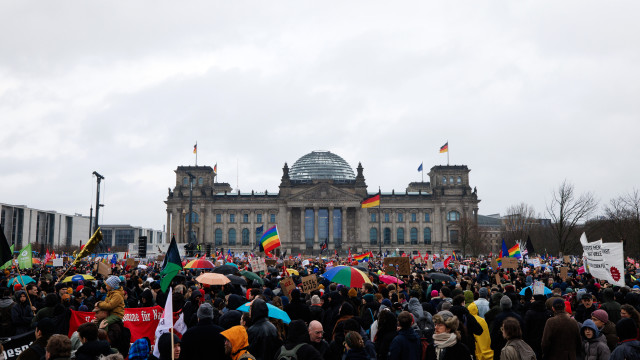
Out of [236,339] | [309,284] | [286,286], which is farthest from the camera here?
[309,284]

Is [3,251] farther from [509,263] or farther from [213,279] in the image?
[509,263]

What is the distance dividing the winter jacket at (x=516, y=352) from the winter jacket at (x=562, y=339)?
1.35 meters

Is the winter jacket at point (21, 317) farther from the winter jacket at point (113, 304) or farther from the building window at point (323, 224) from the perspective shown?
the building window at point (323, 224)

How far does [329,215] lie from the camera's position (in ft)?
340

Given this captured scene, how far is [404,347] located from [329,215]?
95651 mm

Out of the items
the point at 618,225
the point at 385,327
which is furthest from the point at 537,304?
the point at 618,225

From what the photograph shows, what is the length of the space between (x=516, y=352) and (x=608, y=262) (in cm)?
988

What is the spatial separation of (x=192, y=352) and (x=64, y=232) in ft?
529

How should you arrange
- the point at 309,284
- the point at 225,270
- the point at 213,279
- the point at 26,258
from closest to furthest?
the point at 309,284 → the point at 213,279 → the point at 225,270 → the point at 26,258

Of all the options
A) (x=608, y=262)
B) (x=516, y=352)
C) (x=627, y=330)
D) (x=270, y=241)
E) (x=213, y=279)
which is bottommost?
(x=516, y=352)

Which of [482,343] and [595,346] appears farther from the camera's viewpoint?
[482,343]

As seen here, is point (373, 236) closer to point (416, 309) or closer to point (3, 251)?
point (3, 251)

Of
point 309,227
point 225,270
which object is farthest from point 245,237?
point 225,270

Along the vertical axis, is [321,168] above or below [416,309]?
above
